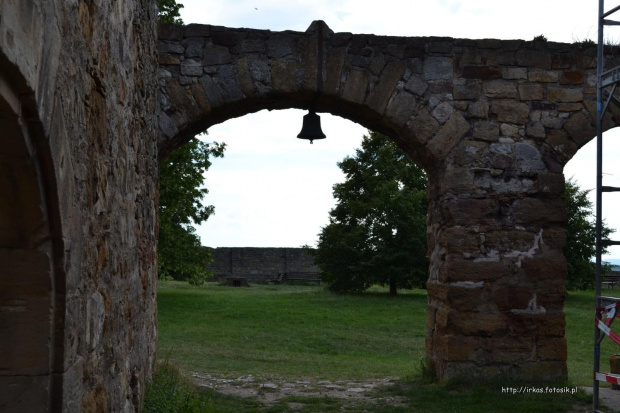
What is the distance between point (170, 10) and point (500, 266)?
426 inches

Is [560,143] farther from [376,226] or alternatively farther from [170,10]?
[376,226]

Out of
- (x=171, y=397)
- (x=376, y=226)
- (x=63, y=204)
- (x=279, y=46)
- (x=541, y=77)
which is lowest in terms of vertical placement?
(x=171, y=397)

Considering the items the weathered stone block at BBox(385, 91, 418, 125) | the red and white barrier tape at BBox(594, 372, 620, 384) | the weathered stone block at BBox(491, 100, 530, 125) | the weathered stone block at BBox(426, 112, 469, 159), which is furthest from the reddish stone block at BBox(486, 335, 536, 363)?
the weathered stone block at BBox(385, 91, 418, 125)

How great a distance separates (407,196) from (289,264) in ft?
35.5

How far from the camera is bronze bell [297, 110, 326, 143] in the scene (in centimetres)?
787

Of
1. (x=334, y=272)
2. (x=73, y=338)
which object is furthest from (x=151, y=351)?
(x=334, y=272)

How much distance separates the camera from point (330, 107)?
795 centimetres

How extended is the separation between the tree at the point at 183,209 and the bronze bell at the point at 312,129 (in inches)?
328

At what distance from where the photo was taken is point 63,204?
2.30 meters

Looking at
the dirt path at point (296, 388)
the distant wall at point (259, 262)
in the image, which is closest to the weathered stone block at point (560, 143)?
the dirt path at point (296, 388)

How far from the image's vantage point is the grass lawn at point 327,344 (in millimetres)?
6832

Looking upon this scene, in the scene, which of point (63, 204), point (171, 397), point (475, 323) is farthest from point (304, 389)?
point (63, 204)

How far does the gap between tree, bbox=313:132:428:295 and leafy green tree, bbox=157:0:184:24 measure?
8.01 meters

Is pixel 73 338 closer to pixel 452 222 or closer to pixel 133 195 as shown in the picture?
pixel 133 195
